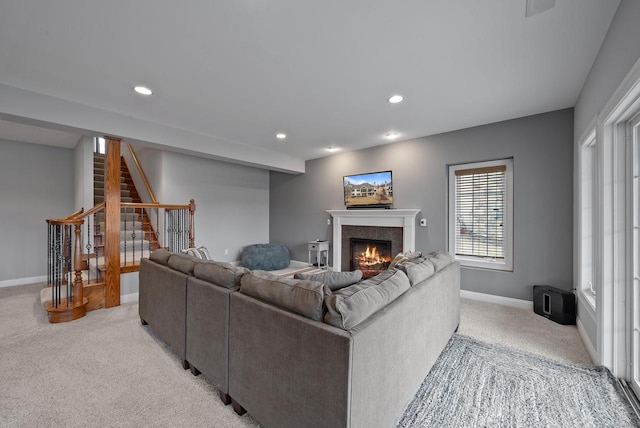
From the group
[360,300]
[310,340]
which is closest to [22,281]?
[310,340]

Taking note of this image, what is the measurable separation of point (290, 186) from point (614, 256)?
5409 millimetres

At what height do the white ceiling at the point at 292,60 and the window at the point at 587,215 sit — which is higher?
the white ceiling at the point at 292,60

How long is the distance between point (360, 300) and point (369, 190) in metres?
3.91

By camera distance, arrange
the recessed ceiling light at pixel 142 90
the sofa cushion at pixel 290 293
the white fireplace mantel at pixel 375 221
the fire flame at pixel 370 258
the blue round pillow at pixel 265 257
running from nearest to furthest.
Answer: the sofa cushion at pixel 290 293 < the recessed ceiling light at pixel 142 90 < the white fireplace mantel at pixel 375 221 < the fire flame at pixel 370 258 < the blue round pillow at pixel 265 257

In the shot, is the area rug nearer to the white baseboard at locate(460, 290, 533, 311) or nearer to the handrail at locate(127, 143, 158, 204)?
the white baseboard at locate(460, 290, 533, 311)

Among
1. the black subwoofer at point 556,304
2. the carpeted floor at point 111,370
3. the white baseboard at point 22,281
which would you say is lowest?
the carpeted floor at point 111,370

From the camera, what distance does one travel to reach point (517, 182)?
3.63m

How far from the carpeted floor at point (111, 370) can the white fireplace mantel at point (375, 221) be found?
1.48 metres

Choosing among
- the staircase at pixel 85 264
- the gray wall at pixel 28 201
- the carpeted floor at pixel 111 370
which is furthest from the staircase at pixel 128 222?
the carpeted floor at pixel 111 370

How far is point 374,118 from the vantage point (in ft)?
11.9

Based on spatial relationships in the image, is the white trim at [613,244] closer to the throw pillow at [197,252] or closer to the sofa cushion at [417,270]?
the sofa cushion at [417,270]

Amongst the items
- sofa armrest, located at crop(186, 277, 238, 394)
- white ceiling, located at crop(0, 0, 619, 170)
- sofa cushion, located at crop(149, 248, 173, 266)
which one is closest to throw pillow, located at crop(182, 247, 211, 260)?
sofa cushion, located at crop(149, 248, 173, 266)

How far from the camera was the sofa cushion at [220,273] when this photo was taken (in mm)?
1840

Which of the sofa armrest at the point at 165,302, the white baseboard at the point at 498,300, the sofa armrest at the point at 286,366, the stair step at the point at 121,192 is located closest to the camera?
the sofa armrest at the point at 286,366
